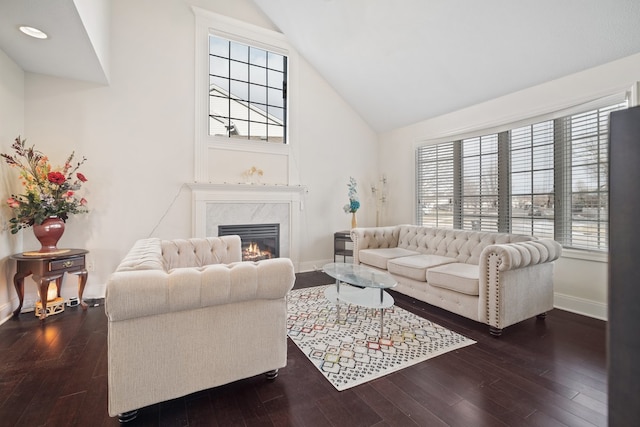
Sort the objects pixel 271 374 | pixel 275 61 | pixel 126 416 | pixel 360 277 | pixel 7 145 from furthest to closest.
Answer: pixel 275 61 → pixel 7 145 → pixel 360 277 → pixel 271 374 → pixel 126 416

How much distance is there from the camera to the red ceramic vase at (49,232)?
298 cm

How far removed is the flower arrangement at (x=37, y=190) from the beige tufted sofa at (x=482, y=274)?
375cm

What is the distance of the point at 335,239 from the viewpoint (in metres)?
5.00

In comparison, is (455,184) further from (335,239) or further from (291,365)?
(291,365)

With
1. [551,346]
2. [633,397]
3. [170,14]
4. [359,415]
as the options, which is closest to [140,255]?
[359,415]

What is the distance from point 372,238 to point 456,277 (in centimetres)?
169

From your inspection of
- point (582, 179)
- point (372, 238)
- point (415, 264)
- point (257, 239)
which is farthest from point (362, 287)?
point (582, 179)

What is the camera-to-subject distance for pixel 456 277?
2830 millimetres

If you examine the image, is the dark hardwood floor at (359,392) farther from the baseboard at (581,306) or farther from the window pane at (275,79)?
the window pane at (275,79)

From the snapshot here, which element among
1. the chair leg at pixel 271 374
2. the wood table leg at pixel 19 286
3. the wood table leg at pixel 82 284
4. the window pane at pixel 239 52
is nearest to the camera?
the chair leg at pixel 271 374

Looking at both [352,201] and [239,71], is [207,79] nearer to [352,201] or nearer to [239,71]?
[239,71]

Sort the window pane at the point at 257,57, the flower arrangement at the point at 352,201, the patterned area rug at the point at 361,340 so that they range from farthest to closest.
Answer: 1. the flower arrangement at the point at 352,201
2. the window pane at the point at 257,57
3. the patterned area rug at the point at 361,340

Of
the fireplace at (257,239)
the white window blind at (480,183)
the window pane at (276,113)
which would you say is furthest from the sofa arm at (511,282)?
the window pane at (276,113)

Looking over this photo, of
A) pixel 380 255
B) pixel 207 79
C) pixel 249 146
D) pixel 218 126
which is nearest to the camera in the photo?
pixel 380 255
